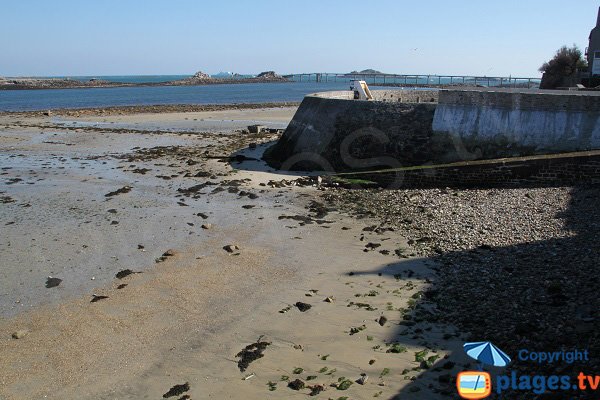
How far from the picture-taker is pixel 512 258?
773cm

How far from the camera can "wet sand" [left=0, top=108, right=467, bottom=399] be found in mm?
5395

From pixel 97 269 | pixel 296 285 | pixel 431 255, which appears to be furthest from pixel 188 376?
pixel 431 255

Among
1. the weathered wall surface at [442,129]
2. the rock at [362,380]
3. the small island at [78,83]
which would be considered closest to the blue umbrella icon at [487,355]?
the rock at [362,380]

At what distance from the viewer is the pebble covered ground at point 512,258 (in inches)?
208

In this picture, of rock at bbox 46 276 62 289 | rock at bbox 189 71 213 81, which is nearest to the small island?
rock at bbox 189 71 213 81

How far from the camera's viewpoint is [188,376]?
542cm

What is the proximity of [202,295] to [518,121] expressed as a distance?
30.9 feet

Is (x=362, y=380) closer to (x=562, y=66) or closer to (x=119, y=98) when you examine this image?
(x=562, y=66)

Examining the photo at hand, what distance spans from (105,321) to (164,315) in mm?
737

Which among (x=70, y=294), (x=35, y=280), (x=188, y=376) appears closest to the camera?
(x=188, y=376)

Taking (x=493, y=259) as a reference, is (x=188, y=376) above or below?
below

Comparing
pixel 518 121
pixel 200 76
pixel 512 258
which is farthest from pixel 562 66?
pixel 200 76

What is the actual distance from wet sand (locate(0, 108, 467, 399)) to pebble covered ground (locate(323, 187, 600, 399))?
1.77 feet

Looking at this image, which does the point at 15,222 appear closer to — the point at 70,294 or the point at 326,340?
the point at 70,294
